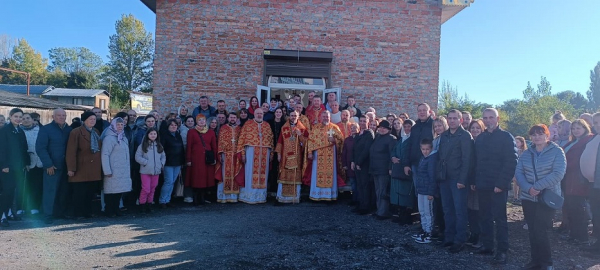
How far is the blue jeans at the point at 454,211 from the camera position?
5277mm

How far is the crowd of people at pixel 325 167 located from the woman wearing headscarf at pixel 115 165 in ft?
0.06

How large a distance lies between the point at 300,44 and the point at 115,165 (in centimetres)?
602

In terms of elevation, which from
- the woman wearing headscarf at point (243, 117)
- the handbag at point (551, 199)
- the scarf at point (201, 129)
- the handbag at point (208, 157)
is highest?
the woman wearing headscarf at point (243, 117)

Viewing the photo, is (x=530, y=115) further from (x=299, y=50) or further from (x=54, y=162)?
(x=54, y=162)

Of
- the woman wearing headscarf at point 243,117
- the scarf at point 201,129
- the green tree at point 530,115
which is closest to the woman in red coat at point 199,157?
the scarf at point 201,129

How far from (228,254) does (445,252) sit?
108 inches

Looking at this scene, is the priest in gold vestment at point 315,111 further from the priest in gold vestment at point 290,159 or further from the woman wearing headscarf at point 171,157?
the woman wearing headscarf at point 171,157

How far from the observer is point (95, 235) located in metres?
5.82

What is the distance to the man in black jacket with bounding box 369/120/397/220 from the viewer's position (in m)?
7.02

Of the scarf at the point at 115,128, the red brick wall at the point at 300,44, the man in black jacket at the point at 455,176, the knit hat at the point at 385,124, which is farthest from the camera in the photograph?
the red brick wall at the point at 300,44

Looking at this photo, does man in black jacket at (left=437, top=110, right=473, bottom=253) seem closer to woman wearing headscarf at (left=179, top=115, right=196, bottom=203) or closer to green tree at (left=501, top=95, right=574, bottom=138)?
woman wearing headscarf at (left=179, top=115, right=196, bottom=203)

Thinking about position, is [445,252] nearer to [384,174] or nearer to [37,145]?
[384,174]

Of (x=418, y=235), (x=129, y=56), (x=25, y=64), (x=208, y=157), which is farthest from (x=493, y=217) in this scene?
(x=25, y=64)

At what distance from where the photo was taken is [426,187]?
5723mm
